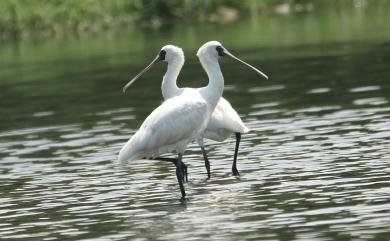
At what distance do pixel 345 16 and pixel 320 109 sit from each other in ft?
106

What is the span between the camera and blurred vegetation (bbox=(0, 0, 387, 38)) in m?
60.3

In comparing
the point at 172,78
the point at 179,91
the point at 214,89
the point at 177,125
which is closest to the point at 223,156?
the point at 179,91

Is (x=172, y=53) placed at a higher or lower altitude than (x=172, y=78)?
higher

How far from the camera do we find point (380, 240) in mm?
12242

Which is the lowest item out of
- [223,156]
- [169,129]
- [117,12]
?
[117,12]

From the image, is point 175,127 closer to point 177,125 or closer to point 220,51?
point 177,125

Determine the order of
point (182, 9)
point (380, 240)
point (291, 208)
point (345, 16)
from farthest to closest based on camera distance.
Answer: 1. point (182, 9)
2. point (345, 16)
3. point (291, 208)
4. point (380, 240)

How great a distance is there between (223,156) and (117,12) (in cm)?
4519

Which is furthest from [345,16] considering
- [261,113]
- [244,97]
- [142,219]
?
[142,219]

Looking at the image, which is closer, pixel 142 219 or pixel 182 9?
pixel 142 219

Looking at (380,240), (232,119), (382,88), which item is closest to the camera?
(380,240)

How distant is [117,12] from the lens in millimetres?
64125

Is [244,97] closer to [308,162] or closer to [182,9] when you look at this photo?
[308,162]

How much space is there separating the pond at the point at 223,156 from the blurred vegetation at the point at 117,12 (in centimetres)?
2027
